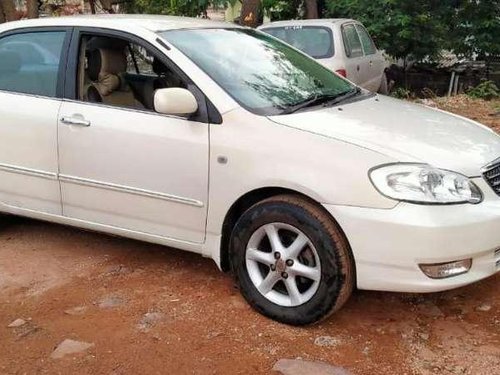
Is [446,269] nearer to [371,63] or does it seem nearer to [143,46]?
[143,46]

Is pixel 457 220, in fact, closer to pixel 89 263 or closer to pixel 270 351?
pixel 270 351

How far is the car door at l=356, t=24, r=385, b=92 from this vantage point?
1054 cm

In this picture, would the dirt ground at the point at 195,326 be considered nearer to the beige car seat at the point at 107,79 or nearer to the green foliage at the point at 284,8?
the beige car seat at the point at 107,79

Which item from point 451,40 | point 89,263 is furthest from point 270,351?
point 451,40

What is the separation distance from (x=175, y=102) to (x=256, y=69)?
2.51 feet

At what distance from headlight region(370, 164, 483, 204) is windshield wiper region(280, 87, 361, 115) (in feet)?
2.53

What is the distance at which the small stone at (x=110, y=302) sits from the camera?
3725mm

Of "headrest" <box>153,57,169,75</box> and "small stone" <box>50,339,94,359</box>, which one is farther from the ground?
"headrest" <box>153,57,169,75</box>

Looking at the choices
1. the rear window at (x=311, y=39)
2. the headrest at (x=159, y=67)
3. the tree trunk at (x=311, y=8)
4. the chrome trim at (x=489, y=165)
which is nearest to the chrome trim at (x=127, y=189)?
the headrest at (x=159, y=67)

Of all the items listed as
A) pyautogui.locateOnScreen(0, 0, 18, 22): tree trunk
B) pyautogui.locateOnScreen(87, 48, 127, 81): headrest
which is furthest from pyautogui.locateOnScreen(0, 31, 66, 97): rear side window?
pyautogui.locateOnScreen(0, 0, 18, 22): tree trunk

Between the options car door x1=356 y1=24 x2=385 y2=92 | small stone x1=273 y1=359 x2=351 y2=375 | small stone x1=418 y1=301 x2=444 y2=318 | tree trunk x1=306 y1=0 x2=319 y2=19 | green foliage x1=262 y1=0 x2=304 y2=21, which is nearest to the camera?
small stone x1=273 y1=359 x2=351 y2=375

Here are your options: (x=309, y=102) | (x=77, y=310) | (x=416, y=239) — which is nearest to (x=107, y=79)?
(x=309, y=102)

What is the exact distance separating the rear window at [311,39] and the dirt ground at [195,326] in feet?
19.2

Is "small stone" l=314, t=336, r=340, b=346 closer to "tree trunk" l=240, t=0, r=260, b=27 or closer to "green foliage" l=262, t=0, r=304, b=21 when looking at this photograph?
"tree trunk" l=240, t=0, r=260, b=27
